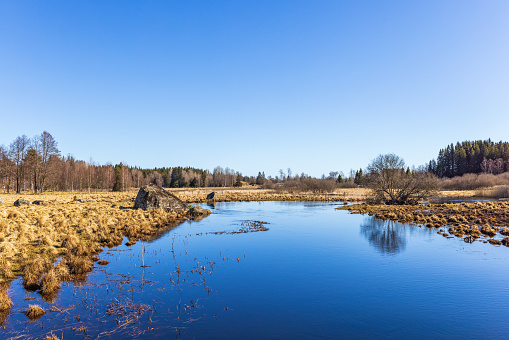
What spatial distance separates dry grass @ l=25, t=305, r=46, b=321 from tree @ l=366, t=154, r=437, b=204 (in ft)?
156

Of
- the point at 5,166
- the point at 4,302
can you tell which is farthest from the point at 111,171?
the point at 4,302

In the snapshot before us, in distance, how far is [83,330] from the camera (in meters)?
7.48

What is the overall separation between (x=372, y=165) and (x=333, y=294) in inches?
1749

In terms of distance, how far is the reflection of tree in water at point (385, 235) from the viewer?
18578 mm

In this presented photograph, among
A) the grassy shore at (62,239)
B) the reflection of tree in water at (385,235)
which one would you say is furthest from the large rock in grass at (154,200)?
the reflection of tree in water at (385,235)

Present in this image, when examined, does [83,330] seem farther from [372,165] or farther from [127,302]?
[372,165]

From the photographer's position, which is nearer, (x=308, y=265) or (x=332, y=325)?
(x=332, y=325)

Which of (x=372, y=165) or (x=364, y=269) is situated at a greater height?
(x=372, y=165)

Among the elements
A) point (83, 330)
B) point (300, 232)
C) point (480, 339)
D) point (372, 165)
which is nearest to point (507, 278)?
point (480, 339)

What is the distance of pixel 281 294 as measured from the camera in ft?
34.3

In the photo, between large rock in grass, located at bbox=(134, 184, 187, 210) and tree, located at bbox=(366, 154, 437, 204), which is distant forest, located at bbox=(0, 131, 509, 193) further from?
large rock in grass, located at bbox=(134, 184, 187, 210)

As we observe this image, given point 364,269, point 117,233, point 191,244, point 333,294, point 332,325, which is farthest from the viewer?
point 117,233

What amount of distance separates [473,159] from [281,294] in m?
154

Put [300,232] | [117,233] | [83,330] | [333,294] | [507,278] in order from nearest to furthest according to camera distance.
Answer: [83,330]
[333,294]
[507,278]
[117,233]
[300,232]
